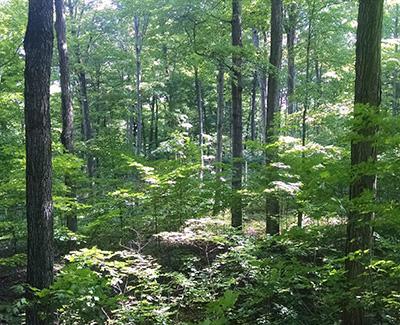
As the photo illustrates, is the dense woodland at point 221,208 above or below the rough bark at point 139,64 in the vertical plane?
below

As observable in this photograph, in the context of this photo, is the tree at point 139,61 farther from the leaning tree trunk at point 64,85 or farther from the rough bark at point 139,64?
the leaning tree trunk at point 64,85

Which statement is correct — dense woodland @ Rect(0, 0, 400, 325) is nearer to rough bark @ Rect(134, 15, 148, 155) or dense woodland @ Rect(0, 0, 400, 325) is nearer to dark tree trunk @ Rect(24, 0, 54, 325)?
dark tree trunk @ Rect(24, 0, 54, 325)

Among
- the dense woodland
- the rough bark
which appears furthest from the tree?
the dense woodland

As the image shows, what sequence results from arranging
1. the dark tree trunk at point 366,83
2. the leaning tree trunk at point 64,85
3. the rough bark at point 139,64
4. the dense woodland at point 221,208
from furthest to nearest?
1. the rough bark at point 139,64
2. the leaning tree trunk at point 64,85
3. the dark tree trunk at point 366,83
4. the dense woodland at point 221,208

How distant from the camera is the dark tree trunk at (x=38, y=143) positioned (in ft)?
18.1

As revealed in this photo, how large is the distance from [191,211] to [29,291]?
3477 millimetres

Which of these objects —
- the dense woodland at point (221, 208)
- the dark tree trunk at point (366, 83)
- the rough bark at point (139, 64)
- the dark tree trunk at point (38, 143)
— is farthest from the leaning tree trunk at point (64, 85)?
the dark tree trunk at point (366, 83)

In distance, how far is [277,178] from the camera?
736cm

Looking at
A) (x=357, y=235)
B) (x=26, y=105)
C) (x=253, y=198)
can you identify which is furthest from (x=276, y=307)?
(x=26, y=105)

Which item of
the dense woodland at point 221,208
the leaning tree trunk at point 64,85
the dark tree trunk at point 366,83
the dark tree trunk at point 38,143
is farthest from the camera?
the leaning tree trunk at point 64,85

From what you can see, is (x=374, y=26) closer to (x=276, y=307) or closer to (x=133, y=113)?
(x=276, y=307)

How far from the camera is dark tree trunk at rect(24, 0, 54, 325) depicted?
5512mm

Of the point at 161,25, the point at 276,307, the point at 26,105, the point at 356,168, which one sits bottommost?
the point at 276,307

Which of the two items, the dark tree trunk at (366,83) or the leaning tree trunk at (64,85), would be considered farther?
the leaning tree trunk at (64,85)
